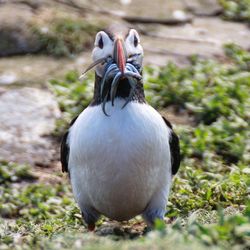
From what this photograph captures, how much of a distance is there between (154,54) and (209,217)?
4751 mm

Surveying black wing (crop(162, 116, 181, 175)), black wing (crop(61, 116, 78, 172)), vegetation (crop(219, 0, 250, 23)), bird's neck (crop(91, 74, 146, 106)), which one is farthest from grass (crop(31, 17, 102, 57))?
bird's neck (crop(91, 74, 146, 106))

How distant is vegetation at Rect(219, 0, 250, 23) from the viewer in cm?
1152

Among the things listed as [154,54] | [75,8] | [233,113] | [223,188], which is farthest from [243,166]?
[75,8]


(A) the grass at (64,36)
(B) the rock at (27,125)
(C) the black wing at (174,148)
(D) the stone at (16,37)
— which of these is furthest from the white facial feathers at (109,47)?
(D) the stone at (16,37)

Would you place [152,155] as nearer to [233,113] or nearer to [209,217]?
[209,217]

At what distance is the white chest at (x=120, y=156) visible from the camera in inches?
211

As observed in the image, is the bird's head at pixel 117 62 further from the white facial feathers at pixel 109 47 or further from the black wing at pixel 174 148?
the black wing at pixel 174 148

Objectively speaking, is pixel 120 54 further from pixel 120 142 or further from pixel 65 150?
pixel 65 150

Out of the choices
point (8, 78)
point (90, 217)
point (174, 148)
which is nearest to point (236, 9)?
point (8, 78)

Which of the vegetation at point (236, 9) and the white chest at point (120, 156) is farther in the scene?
the vegetation at point (236, 9)

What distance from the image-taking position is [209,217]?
5660 millimetres

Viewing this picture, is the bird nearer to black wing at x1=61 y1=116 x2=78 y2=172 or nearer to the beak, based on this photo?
the beak

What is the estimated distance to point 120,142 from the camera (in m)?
5.34

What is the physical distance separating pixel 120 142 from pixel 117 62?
498 mm
